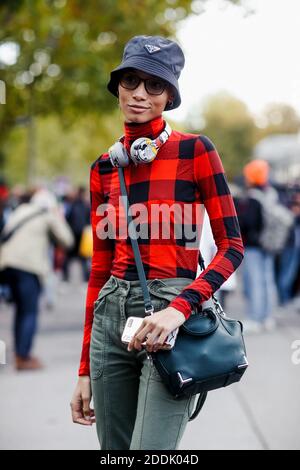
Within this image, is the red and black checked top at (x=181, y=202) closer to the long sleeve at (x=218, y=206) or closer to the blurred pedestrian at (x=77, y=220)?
the long sleeve at (x=218, y=206)

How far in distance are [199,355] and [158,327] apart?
174 millimetres

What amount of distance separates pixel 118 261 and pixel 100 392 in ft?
1.40

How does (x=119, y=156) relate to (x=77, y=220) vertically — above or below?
above

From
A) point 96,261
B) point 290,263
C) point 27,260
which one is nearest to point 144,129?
point 96,261

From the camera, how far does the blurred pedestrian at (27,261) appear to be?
7.16m

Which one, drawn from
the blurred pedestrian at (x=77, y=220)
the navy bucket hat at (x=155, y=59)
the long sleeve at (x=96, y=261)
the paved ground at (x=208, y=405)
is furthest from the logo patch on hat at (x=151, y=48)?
the blurred pedestrian at (x=77, y=220)

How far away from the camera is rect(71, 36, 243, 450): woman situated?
237 centimetres

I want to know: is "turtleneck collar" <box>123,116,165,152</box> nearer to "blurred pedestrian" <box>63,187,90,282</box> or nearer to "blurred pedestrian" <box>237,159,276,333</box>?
→ "blurred pedestrian" <box>237,159,276,333</box>

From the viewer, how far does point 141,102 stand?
2439mm

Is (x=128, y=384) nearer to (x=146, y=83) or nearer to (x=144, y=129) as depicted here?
(x=144, y=129)

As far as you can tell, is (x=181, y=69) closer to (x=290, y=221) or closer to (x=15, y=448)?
(x=15, y=448)

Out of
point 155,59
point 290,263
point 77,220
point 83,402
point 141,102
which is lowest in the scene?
point 290,263
